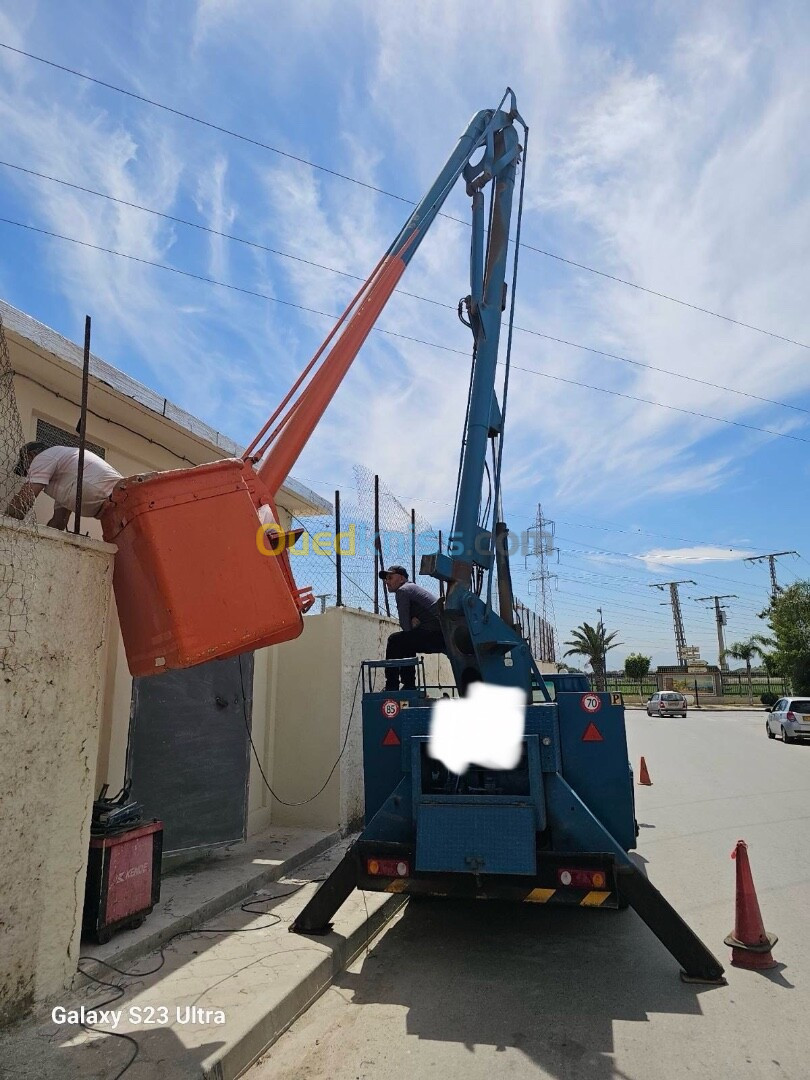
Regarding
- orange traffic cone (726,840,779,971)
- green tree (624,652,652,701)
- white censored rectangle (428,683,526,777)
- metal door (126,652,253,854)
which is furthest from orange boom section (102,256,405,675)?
green tree (624,652,652,701)

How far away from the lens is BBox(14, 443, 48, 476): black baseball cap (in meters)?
4.70

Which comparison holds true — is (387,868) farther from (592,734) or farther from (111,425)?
(111,425)

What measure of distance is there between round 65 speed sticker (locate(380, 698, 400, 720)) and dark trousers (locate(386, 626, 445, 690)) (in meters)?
1.35

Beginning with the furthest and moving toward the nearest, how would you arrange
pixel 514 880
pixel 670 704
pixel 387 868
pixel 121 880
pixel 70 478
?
pixel 670 704, pixel 387 868, pixel 121 880, pixel 514 880, pixel 70 478

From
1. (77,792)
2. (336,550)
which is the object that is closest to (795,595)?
(336,550)

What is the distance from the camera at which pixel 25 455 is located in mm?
4738

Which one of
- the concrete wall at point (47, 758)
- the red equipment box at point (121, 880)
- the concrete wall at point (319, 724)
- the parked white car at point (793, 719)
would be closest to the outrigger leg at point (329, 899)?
the red equipment box at point (121, 880)

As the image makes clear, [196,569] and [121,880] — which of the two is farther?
[121,880]

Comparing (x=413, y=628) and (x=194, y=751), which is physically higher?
(x=413, y=628)

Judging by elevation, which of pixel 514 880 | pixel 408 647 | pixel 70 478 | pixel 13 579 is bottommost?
pixel 514 880

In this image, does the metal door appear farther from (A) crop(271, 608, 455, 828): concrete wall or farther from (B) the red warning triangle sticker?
(B) the red warning triangle sticker

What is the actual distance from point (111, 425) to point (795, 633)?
35.6 metres

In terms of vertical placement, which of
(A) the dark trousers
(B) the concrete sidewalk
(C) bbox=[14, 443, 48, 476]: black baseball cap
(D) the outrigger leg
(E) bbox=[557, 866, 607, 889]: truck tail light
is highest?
(C) bbox=[14, 443, 48, 476]: black baseball cap

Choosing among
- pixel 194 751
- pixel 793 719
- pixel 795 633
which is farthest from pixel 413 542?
pixel 795 633
